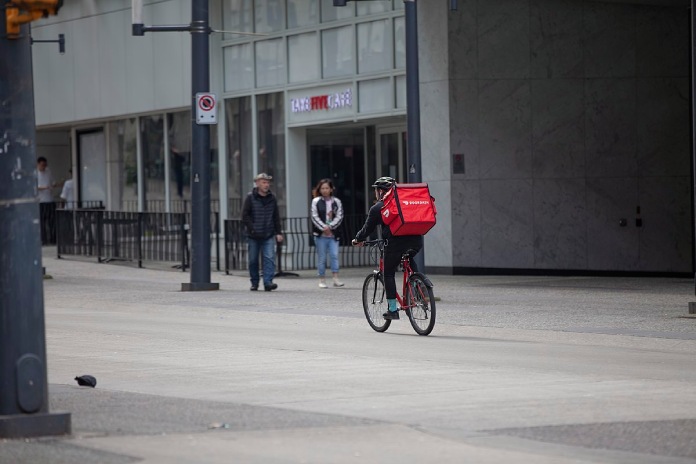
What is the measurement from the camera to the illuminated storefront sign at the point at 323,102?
96.4 ft

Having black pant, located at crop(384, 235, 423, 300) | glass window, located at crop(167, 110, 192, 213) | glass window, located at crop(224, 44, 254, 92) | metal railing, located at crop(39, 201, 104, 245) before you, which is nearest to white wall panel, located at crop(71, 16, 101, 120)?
metal railing, located at crop(39, 201, 104, 245)

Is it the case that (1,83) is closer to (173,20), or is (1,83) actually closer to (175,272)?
(175,272)

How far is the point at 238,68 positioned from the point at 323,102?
3.50m

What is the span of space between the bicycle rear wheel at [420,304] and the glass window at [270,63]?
50.7 feet

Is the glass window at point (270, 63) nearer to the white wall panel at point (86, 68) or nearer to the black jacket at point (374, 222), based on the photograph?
the white wall panel at point (86, 68)

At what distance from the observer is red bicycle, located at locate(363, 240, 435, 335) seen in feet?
53.3

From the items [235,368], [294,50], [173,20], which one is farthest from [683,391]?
[173,20]

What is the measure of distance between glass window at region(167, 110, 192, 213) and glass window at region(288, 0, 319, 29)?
15.4ft

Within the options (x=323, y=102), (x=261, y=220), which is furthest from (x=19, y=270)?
(x=323, y=102)

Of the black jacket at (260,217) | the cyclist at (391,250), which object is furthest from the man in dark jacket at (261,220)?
the cyclist at (391,250)

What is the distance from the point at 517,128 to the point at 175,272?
24.2 ft

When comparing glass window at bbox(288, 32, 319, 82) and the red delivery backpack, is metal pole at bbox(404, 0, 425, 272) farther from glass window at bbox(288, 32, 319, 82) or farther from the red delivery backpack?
glass window at bbox(288, 32, 319, 82)

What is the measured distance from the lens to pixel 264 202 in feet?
80.7

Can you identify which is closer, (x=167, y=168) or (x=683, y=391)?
(x=683, y=391)
